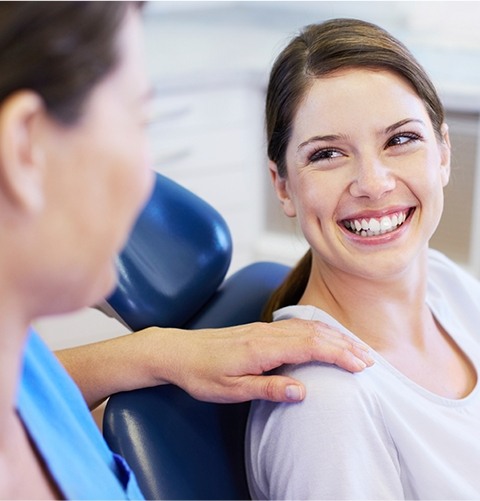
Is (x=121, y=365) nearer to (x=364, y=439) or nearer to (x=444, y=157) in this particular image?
(x=364, y=439)

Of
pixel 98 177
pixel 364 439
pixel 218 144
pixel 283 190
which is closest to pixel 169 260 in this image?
pixel 283 190

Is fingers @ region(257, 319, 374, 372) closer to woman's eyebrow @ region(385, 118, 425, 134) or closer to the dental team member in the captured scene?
woman's eyebrow @ region(385, 118, 425, 134)

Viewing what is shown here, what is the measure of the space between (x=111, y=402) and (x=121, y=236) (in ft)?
2.17

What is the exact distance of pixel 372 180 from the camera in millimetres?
1168

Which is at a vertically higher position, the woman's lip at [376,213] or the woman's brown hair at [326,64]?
the woman's brown hair at [326,64]

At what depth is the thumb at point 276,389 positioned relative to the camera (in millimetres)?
1107

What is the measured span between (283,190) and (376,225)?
18cm

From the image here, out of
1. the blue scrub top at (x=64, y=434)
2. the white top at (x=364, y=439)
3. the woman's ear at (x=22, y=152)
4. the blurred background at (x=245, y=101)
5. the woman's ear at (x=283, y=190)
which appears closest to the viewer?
the woman's ear at (x=22, y=152)

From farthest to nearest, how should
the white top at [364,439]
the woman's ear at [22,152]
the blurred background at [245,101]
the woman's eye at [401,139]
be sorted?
the blurred background at [245,101], the woman's eye at [401,139], the white top at [364,439], the woman's ear at [22,152]

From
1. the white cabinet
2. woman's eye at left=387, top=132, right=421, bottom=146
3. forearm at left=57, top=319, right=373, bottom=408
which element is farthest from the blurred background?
forearm at left=57, top=319, right=373, bottom=408

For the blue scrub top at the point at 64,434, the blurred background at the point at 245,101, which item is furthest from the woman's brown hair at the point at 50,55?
the blurred background at the point at 245,101

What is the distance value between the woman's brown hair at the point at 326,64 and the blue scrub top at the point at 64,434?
0.51 m

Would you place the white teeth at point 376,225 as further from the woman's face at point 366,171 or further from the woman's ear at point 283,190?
the woman's ear at point 283,190

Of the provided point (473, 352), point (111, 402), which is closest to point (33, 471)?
point (111, 402)
